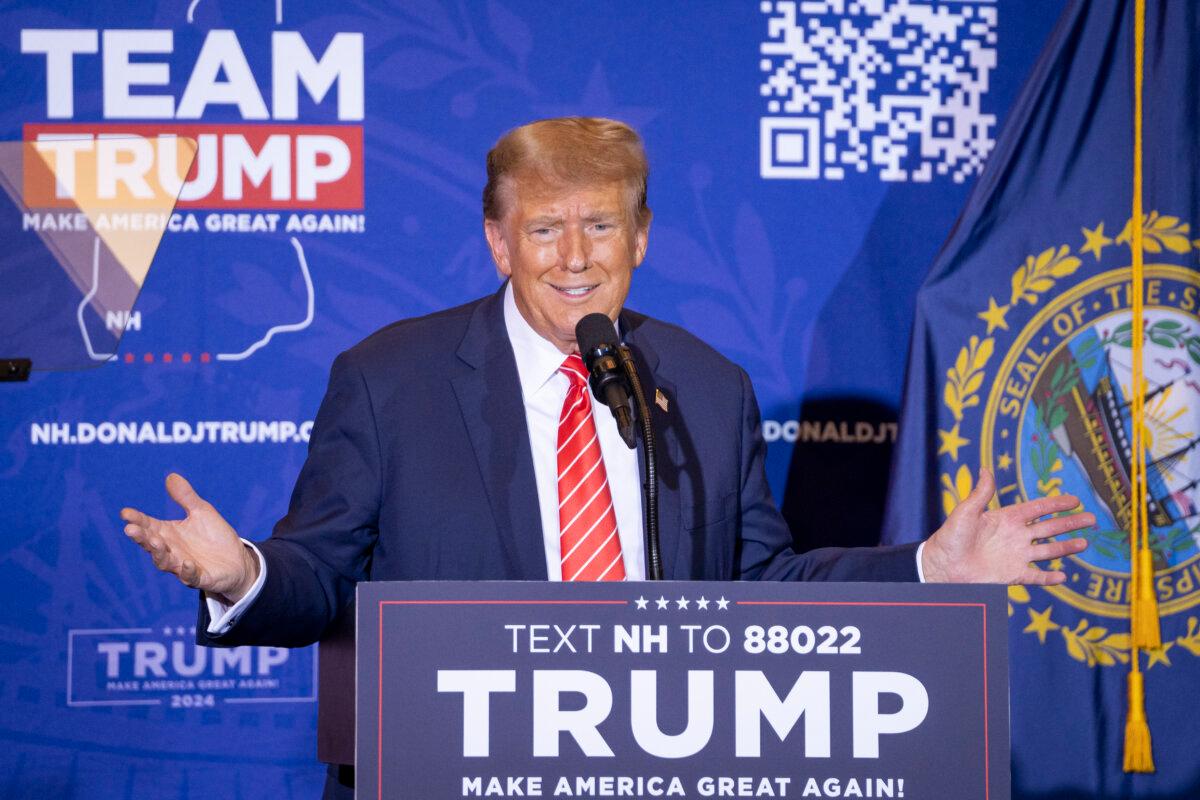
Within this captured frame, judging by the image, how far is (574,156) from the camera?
2.24m

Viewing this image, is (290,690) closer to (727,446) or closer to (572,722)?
(727,446)

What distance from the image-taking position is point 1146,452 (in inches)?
130

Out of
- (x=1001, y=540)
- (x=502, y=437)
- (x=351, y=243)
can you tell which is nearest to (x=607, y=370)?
(x=502, y=437)

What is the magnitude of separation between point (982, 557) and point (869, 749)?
1.75 ft

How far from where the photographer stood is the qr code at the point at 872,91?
348 cm

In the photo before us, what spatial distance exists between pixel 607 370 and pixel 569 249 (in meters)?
0.62

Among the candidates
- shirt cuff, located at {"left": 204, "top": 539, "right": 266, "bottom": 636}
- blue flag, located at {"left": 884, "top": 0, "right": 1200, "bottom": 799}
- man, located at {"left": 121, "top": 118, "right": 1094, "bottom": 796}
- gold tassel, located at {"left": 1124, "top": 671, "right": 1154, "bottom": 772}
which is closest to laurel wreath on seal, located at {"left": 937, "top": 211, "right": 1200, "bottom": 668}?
blue flag, located at {"left": 884, "top": 0, "right": 1200, "bottom": 799}

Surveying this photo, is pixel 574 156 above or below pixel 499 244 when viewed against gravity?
above

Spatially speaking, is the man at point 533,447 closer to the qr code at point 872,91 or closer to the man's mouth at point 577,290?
the man's mouth at point 577,290

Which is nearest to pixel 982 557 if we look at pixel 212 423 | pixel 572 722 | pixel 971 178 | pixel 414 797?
pixel 572 722

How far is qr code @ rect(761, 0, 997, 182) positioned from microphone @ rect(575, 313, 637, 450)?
187cm

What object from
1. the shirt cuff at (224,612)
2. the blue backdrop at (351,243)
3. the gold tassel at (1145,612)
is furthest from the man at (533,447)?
the gold tassel at (1145,612)

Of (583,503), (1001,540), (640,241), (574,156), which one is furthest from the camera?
(640,241)

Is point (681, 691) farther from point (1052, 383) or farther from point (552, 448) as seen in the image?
point (1052, 383)
